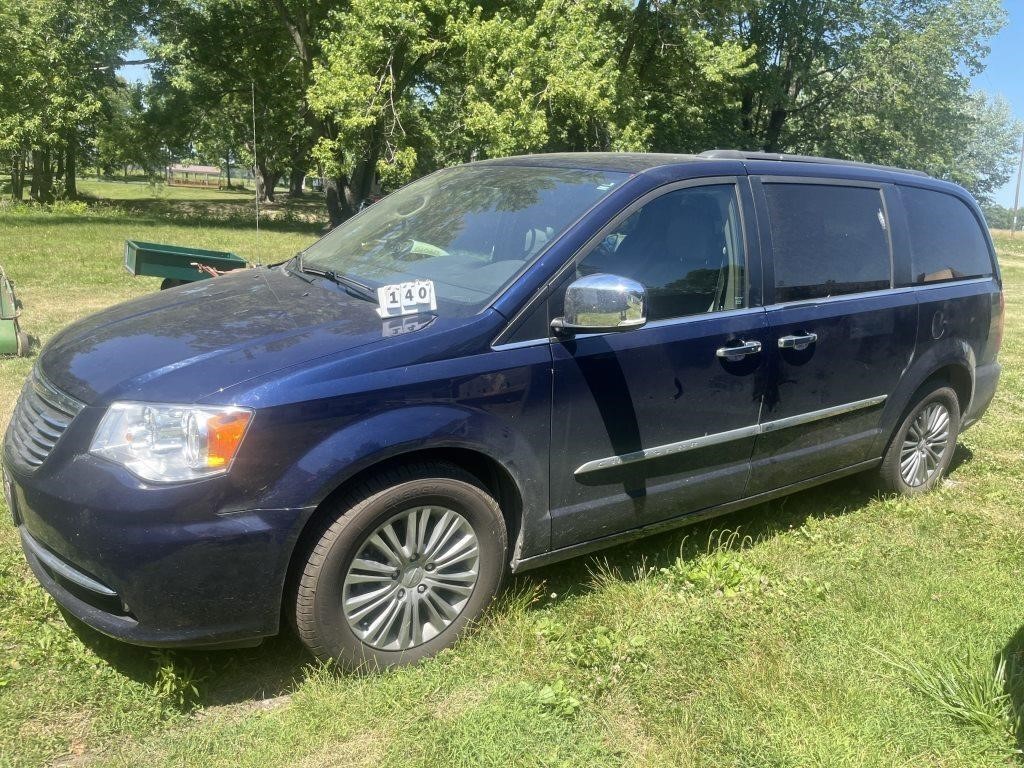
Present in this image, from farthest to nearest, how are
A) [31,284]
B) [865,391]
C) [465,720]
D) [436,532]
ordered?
[31,284] < [865,391] < [436,532] < [465,720]

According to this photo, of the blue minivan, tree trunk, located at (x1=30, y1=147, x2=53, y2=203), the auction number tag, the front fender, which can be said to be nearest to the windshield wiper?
the blue minivan

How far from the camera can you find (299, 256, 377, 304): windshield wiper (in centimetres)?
350

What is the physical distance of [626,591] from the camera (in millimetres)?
3764

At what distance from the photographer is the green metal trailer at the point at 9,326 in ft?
23.5

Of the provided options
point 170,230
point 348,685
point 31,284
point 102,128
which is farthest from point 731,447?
point 102,128

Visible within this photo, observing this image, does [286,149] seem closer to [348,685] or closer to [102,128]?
[102,128]

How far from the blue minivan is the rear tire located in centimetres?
18

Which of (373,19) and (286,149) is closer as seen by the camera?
(373,19)

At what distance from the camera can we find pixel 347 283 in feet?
12.0

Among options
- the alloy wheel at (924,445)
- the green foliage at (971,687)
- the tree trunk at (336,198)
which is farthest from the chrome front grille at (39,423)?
the tree trunk at (336,198)

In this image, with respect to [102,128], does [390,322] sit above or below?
below

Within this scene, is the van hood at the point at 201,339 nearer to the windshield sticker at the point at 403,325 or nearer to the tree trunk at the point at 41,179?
the windshield sticker at the point at 403,325

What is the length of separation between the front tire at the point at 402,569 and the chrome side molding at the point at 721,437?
51cm

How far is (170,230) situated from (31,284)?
11.6m
